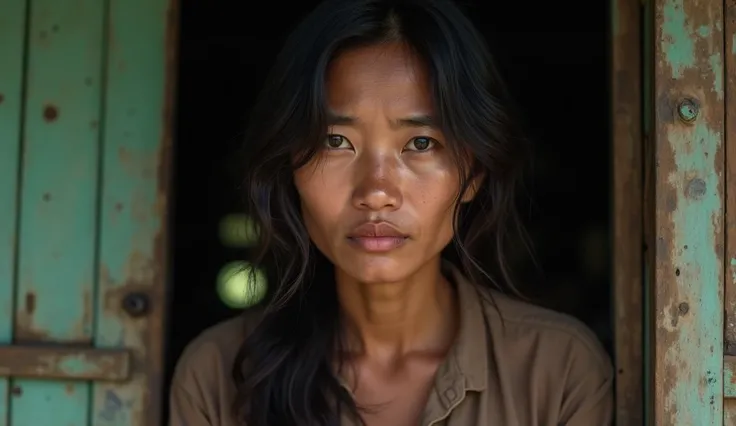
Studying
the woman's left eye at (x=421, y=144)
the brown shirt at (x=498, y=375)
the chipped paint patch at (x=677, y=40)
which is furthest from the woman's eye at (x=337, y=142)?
the chipped paint patch at (x=677, y=40)

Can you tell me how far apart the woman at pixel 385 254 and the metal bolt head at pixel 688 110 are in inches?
12.1

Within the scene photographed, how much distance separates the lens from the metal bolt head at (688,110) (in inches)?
61.9

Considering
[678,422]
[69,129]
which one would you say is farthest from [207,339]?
[678,422]

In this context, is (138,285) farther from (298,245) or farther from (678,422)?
(678,422)

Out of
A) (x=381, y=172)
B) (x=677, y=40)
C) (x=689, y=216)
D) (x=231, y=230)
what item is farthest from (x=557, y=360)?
(x=231, y=230)

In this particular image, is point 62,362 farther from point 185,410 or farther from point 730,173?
point 730,173

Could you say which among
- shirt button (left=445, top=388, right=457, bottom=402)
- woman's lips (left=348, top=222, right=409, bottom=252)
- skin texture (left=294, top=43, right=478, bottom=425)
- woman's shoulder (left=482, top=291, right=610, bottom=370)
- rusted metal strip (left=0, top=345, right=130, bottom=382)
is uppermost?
skin texture (left=294, top=43, right=478, bottom=425)

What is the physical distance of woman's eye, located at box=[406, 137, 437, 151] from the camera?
5.50ft

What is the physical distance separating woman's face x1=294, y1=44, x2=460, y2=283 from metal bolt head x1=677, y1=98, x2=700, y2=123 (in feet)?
1.25

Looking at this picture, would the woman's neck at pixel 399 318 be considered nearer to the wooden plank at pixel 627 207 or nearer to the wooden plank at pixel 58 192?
the wooden plank at pixel 627 207

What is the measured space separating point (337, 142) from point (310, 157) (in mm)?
52

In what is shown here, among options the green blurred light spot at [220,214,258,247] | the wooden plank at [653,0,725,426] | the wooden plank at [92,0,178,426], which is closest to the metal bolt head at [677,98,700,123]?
the wooden plank at [653,0,725,426]

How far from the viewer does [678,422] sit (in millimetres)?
1567

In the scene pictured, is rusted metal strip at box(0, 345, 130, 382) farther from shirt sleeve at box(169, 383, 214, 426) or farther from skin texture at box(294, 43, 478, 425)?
skin texture at box(294, 43, 478, 425)
